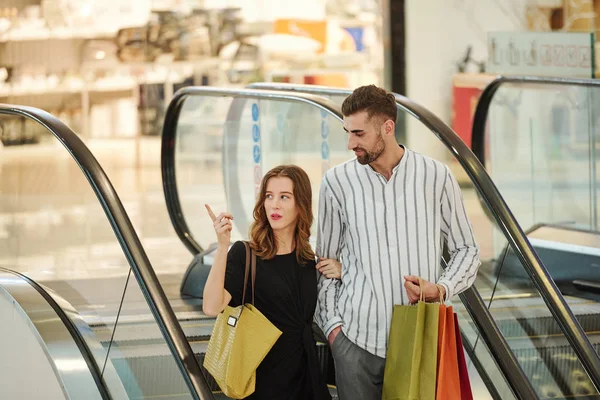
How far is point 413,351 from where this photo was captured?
324 cm

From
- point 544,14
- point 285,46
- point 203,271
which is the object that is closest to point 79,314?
point 203,271

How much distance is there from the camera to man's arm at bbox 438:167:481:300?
347 centimetres

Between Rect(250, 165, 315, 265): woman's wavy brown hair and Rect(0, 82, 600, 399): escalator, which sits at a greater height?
Rect(250, 165, 315, 265): woman's wavy brown hair

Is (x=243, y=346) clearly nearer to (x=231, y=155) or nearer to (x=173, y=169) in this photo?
(x=231, y=155)

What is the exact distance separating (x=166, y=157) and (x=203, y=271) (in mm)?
2254

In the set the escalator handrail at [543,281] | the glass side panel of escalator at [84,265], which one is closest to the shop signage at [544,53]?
the glass side panel of escalator at [84,265]

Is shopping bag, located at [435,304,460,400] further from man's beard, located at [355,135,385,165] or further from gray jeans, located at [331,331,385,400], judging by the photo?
man's beard, located at [355,135,385,165]

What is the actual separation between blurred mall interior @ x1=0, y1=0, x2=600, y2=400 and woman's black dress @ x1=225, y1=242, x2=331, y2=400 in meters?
0.48

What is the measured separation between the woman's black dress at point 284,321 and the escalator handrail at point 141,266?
44 centimetres

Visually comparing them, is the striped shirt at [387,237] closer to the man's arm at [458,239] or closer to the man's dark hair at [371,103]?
the man's arm at [458,239]

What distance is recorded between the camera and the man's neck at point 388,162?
3.41 meters

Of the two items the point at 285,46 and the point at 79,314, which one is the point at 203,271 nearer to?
the point at 79,314

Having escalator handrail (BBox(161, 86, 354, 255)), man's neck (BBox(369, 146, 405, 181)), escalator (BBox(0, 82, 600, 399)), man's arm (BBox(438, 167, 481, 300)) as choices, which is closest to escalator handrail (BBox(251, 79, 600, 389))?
escalator (BBox(0, 82, 600, 399))

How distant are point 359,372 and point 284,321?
341 millimetres
